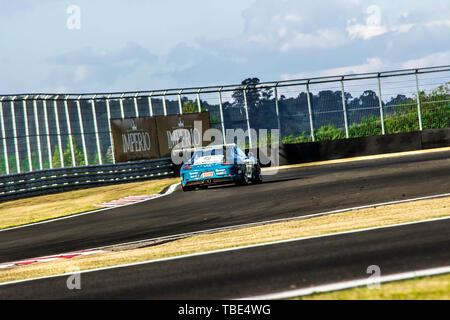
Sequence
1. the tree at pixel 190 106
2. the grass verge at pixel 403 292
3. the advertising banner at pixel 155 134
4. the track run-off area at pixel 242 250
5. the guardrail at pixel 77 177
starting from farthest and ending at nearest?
the tree at pixel 190 106
the advertising banner at pixel 155 134
the guardrail at pixel 77 177
the track run-off area at pixel 242 250
the grass verge at pixel 403 292

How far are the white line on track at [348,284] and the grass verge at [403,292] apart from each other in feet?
0.36

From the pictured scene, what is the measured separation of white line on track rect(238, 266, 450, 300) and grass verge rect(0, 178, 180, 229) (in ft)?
38.8

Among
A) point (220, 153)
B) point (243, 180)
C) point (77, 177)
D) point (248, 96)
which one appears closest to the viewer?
point (220, 153)

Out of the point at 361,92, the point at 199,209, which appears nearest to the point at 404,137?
the point at 361,92

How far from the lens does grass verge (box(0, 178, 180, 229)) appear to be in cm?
1700

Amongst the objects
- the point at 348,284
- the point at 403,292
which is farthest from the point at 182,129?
the point at 403,292

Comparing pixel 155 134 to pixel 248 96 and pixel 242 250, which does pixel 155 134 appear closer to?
pixel 248 96

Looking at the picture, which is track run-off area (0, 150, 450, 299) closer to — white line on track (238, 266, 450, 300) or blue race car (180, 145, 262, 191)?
white line on track (238, 266, 450, 300)

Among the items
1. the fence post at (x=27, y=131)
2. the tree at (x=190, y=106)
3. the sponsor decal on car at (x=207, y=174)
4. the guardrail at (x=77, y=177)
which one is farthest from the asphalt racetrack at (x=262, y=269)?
the tree at (x=190, y=106)

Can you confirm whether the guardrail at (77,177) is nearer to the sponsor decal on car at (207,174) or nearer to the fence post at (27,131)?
the fence post at (27,131)

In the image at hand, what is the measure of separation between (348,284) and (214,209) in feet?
27.7

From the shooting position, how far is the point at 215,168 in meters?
18.4

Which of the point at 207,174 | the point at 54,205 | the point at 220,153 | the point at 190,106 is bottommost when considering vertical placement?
the point at 54,205

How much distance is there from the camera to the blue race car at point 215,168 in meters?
18.4
